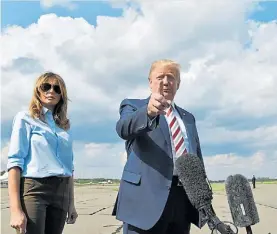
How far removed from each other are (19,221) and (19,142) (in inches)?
21.3

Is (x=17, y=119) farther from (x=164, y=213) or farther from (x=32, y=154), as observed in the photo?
(x=164, y=213)

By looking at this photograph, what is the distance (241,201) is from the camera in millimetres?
1984

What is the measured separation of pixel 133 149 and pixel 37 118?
864 millimetres

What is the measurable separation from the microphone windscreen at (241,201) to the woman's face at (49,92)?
6.10 ft

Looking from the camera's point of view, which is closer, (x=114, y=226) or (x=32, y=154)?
(x=32, y=154)

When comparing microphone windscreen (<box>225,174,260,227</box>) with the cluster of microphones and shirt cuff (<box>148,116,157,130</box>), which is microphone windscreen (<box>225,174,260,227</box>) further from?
shirt cuff (<box>148,116,157,130</box>)

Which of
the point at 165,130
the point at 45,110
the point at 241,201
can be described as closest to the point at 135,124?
the point at 165,130

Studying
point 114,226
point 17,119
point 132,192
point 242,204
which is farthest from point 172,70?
point 114,226

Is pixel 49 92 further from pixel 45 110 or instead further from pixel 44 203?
pixel 44 203

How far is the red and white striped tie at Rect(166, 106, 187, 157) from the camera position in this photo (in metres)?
2.89

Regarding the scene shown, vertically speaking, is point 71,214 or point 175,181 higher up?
point 175,181

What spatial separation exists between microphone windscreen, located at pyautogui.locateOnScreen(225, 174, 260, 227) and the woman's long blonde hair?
1.82 meters

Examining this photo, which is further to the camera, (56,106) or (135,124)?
(56,106)

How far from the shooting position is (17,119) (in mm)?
3328
